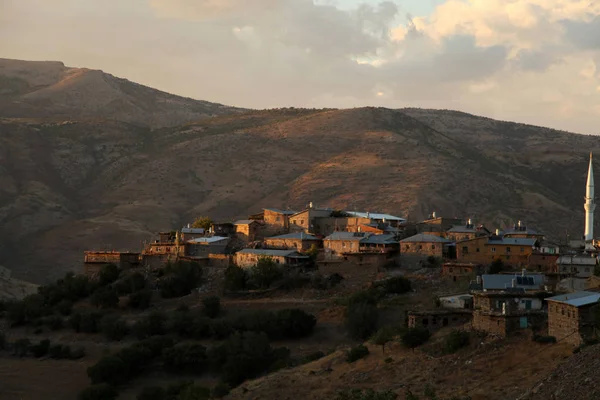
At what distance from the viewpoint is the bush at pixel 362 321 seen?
37.9 meters

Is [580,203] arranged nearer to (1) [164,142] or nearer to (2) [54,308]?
(1) [164,142]

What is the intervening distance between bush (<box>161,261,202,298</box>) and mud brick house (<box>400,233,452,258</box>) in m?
11.7

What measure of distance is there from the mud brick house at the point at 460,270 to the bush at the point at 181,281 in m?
14.4

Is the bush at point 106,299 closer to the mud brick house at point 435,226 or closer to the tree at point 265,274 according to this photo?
the tree at point 265,274

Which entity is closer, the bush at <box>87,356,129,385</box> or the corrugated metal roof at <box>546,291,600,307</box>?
the corrugated metal roof at <box>546,291,600,307</box>

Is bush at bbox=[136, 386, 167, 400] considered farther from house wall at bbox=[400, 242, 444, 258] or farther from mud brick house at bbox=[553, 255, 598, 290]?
mud brick house at bbox=[553, 255, 598, 290]

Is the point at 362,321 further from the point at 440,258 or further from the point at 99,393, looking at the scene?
the point at 99,393

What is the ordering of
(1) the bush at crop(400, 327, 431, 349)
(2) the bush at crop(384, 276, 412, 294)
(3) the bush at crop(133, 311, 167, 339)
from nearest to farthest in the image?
(1) the bush at crop(400, 327, 431, 349) < (2) the bush at crop(384, 276, 412, 294) < (3) the bush at crop(133, 311, 167, 339)

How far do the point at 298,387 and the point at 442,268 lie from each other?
15865 mm

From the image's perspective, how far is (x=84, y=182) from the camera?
4545 inches

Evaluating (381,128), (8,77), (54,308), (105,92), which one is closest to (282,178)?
(381,128)

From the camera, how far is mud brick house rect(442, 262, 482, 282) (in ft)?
136

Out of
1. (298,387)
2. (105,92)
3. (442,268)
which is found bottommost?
(298,387)

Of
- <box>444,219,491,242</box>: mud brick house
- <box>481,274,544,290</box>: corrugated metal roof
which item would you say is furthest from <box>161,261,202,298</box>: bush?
<box>481,274,544,290</box>: corrugated metal roof
